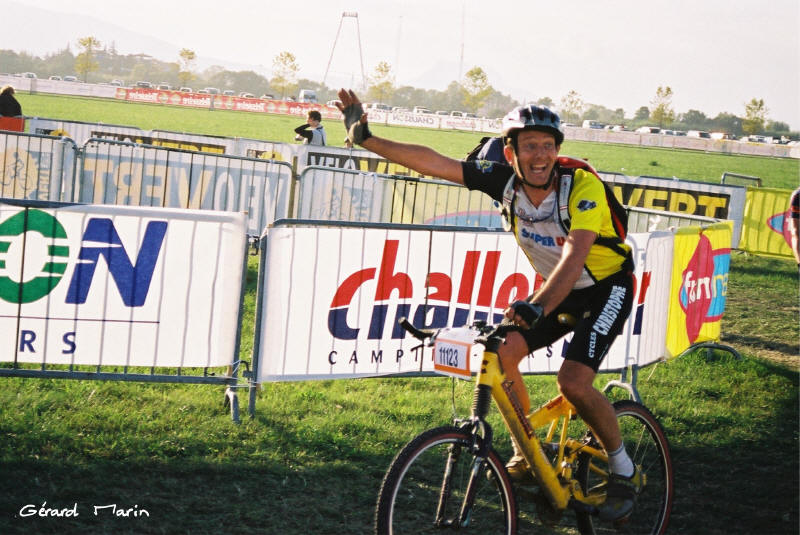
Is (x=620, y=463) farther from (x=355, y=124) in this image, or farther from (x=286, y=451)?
(x=286, y=451)

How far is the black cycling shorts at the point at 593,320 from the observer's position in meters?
4.46

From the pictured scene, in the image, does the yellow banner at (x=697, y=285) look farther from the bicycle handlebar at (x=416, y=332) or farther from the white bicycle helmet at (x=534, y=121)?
the bicycle handlebar at (x=416, y=332)

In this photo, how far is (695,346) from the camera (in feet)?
31.5

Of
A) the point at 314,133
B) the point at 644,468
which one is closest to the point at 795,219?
the point at 644,468

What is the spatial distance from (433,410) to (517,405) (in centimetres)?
323

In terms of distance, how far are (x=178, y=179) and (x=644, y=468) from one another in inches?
396

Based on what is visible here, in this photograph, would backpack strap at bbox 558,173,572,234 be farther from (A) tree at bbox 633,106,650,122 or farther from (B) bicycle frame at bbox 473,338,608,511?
(A) tree at bbox 633,106,650,122

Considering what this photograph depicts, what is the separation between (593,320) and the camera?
4.54 meters

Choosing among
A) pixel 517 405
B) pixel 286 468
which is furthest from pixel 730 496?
pixel 286 468

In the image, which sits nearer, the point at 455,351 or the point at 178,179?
the point at 455,351

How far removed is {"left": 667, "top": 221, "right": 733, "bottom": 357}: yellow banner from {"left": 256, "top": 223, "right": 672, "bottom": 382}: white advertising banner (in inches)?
21.3

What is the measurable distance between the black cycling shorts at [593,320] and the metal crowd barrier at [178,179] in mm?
9192

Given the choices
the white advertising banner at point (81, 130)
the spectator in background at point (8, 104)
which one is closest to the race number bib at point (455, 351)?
the white advertising banner at point (81, 130)

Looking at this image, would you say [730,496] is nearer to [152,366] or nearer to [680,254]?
[680,254]
